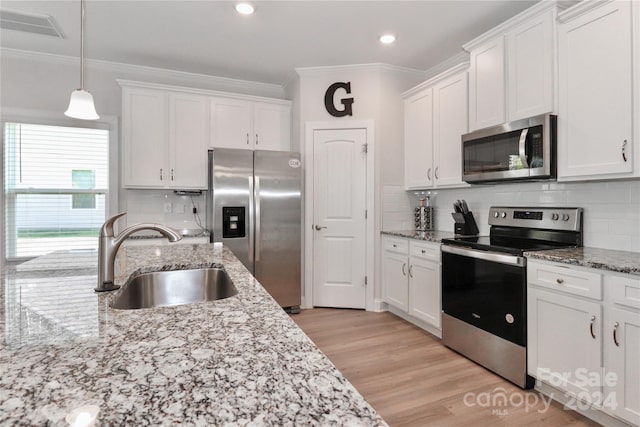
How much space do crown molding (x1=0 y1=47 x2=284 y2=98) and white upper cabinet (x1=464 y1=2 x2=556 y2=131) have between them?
2464 mm

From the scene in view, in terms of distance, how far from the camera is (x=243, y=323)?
0.84 meters

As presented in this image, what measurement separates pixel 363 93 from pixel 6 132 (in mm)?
Result: 3640

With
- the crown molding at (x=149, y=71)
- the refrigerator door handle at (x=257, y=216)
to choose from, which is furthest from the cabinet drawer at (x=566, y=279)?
the crown molding at (x=149, y=71)

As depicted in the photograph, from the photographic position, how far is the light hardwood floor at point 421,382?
1.89 meters

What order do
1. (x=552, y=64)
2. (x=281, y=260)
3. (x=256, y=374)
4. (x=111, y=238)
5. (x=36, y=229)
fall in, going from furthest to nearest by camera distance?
(x=281, y=260) → (x=36, y=229) → (x=552, y=64) → (x=111, y=238) → (x=256, y=374)

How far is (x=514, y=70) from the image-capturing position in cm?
251

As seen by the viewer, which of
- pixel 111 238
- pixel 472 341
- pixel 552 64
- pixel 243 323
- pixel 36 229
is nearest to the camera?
pixel 243 323

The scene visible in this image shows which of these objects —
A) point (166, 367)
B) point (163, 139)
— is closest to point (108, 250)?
point (166, 367)

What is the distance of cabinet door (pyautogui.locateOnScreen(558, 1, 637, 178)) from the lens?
1.89 metres

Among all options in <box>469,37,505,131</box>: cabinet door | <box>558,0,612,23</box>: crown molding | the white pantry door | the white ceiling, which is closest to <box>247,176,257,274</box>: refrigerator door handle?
the white pantry door

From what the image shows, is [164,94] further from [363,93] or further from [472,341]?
[472,341]

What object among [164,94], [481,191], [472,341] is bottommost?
[472,341]

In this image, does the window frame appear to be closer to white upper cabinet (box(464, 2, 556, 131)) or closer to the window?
the window

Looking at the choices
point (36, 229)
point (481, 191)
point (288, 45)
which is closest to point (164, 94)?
point (288, 45)
